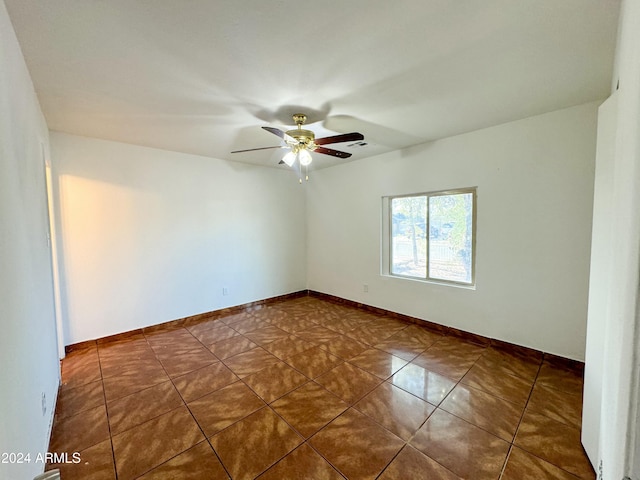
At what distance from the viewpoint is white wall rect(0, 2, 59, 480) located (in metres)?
1.05

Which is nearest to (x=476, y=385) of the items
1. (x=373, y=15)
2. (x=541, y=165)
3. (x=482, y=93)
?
(x=541, y=165)

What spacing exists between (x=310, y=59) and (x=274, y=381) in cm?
262

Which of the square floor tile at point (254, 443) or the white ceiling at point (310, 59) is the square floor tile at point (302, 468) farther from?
the white ceiling at point (310, 59)

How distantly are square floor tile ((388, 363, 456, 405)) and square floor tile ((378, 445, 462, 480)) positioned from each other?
58 centimetres

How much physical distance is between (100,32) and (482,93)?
2.70 m

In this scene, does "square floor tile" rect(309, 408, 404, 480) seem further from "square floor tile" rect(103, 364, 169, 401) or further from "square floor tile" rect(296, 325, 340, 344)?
"square floor tile" rect(103, 364, 169, 401)

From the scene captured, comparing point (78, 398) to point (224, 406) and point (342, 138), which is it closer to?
point (224, 406)

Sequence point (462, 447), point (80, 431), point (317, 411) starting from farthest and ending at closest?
point (317, 411), point (80, 431), point (462, 447)

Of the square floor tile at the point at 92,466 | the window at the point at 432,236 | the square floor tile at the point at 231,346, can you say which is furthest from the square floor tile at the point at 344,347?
the square floor tile at the point at 92,466

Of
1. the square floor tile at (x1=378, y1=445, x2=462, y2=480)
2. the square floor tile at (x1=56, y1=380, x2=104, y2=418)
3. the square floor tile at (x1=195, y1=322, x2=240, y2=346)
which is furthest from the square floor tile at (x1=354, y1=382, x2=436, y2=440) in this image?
the square floor tile at (x1=56, y1=380, x2=104, y2=418)

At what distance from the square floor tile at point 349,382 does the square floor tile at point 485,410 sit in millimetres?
615

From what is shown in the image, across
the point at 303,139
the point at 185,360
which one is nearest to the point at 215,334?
the point at 185,360

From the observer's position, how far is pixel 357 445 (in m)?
1.71

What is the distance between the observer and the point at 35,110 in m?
2.06
